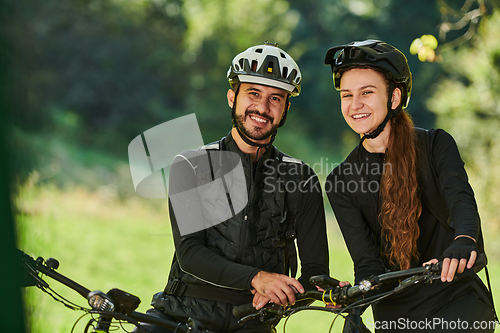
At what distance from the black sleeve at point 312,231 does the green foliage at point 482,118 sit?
28.1 ft

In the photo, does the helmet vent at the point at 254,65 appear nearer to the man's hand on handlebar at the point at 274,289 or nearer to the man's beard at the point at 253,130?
the man's beard at the point at 253,130

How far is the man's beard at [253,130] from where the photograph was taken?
3.34 m

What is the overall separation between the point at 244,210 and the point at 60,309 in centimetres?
875

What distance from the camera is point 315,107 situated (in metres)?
29.2

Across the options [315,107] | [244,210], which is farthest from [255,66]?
[315,107]

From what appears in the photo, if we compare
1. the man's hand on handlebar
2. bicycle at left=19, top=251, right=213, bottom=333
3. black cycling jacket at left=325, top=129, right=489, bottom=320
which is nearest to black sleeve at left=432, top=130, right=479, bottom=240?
black cycling jacket at left=325, top=129, right=489, bottom=320

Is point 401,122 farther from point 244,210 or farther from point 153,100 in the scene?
point 153,100

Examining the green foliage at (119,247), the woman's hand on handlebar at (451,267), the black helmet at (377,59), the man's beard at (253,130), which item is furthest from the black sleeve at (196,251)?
the green foliage at (119,247)

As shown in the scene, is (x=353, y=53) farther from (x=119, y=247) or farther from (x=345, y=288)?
(x=119, y=247)

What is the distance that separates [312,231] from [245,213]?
0.49 meters

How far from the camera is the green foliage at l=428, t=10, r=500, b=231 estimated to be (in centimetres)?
1146

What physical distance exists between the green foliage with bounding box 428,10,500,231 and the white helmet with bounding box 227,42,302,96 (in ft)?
27.2

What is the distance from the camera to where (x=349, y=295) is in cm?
255

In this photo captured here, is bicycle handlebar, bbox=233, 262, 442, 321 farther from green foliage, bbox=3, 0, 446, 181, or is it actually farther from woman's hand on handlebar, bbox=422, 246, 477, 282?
green foliage, bbox=3, 0, 446, 181
